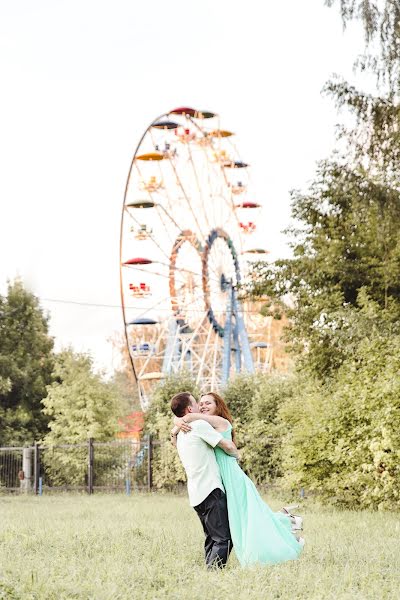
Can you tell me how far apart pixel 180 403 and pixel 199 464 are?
0.52 meters

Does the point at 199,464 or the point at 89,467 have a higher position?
the point at 199,464

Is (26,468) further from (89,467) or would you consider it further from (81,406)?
(89,467)

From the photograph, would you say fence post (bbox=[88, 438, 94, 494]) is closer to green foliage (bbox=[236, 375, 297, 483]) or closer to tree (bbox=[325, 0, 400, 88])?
green foliage (bbox=[236, 375, 297, 483])

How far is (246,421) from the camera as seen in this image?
106 ft

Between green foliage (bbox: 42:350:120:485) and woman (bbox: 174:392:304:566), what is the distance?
83.6 feet

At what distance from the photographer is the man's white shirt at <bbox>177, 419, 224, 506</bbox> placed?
959 centimetres

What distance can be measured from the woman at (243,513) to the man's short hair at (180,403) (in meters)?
0.07

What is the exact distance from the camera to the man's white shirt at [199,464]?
31.4 ft

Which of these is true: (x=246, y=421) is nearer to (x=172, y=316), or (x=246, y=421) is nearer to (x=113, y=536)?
(x=172, y=316)

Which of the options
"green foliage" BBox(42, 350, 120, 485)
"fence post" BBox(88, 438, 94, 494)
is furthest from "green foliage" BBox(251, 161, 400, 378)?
"green foliage" BBox(42, 350, 120, 485)

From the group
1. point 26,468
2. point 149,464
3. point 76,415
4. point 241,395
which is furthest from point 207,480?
point 76,415

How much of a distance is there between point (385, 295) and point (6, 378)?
22.5m

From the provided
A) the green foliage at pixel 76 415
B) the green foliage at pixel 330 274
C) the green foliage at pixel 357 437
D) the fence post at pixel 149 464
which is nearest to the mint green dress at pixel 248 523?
the green foliage at pixel 357 437

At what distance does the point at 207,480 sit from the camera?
31.6ft
